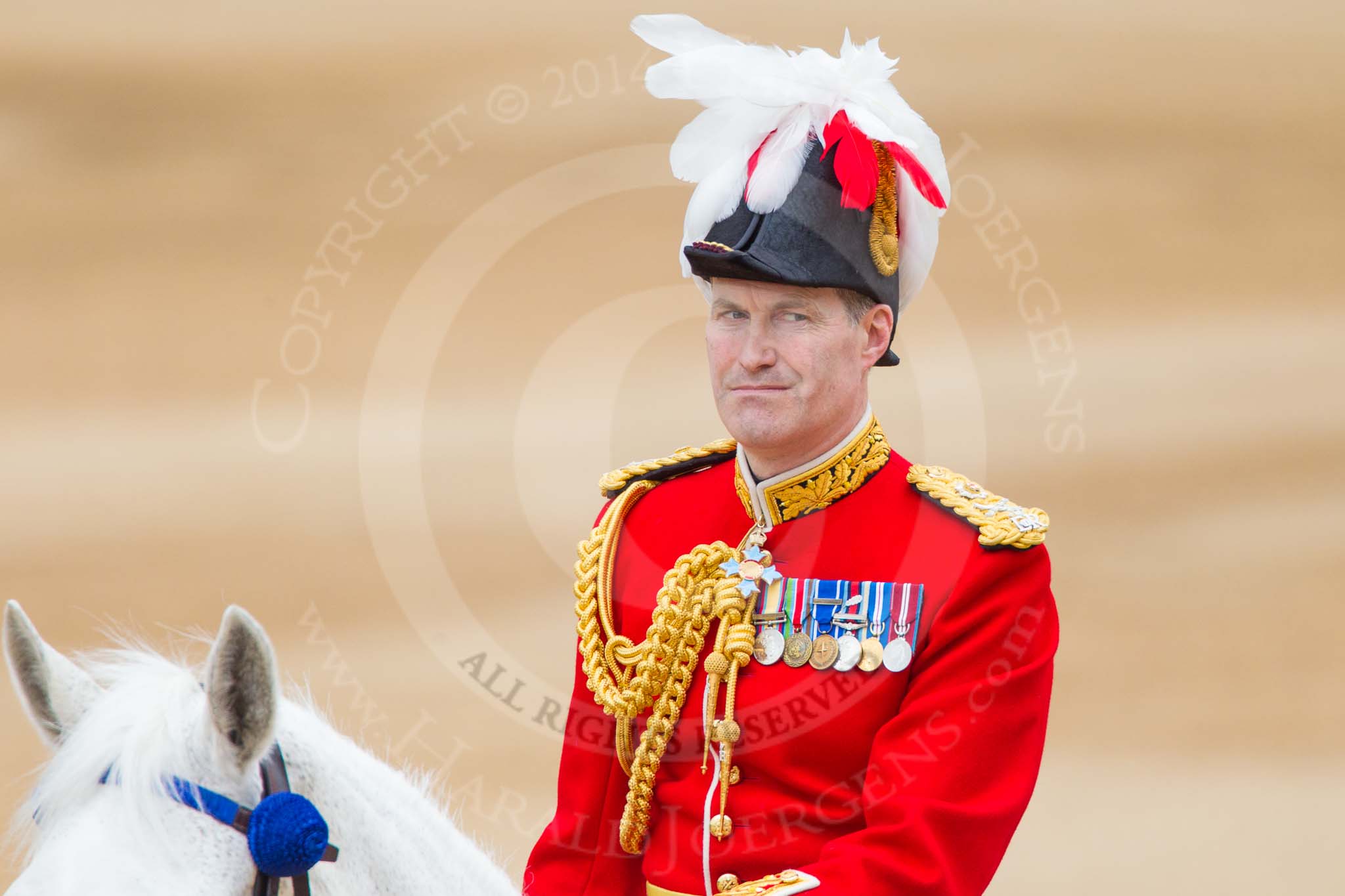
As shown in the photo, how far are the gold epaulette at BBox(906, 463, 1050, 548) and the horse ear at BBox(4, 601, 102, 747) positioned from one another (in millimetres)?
790

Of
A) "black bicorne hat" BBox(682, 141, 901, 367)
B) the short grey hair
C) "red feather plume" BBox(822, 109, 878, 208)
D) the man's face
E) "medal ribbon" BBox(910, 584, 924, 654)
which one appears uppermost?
"red feather plume" BBox(822, 109, 878, 208)

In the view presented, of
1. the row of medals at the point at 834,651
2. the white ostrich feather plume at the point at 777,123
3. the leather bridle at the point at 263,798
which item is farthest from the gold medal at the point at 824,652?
the leather bridle at the point at 263,798

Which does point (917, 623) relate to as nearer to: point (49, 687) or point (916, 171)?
point (916, 171)

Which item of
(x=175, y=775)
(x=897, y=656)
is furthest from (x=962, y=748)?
(x=175, y=775)

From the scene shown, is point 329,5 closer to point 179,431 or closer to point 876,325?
point 179,431

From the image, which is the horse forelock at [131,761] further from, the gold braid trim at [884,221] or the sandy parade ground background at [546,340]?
the sandy parade ground background at [546,340]

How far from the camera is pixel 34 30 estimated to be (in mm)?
4410

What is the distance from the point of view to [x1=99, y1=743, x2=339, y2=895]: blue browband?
966 millimetres

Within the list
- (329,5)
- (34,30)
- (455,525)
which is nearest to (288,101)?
(329,5)

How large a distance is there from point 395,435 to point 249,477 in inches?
17.7

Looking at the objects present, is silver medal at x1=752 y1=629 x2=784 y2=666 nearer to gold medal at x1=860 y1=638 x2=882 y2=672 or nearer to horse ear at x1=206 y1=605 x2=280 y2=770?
gold medal at x1=860 y1=638 x2=882 y2=672

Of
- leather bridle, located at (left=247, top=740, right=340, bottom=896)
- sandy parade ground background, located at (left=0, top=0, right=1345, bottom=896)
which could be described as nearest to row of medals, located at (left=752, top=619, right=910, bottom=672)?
leather bridle, located at (left=247, top=740, right=340, bottom=896)

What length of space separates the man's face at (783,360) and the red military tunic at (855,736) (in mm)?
75

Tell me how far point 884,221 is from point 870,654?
0.42 metres
